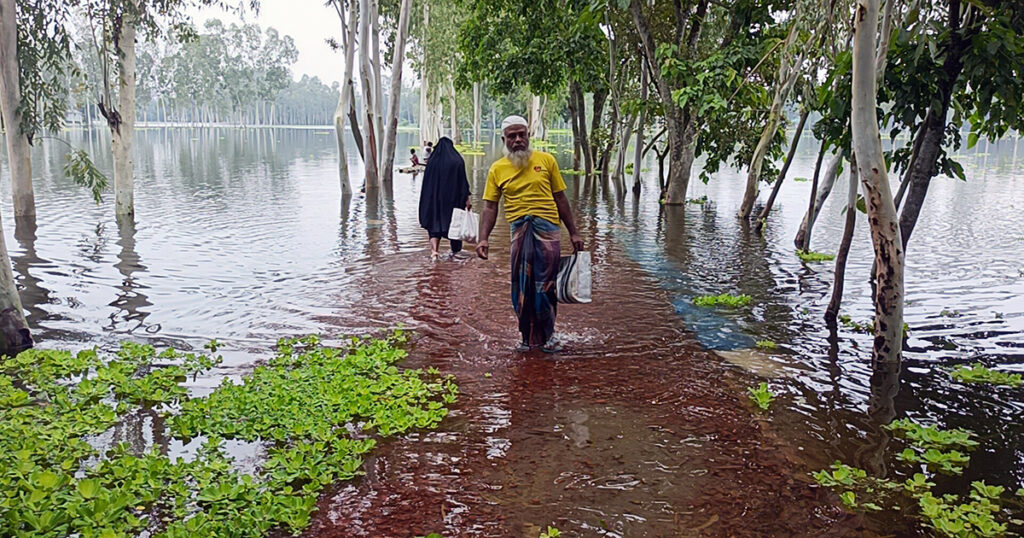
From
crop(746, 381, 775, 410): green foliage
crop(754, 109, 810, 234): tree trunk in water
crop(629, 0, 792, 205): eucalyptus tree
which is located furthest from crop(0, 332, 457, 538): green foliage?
crop(629, 0, 792, 205): eucalyptus tree

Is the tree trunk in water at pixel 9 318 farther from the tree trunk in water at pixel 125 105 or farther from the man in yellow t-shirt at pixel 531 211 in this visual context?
the tree trunk in water at pixel 125 105

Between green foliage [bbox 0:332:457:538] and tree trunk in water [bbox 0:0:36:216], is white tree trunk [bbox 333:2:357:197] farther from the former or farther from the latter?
green foliage [bbox 0:332:457:538]

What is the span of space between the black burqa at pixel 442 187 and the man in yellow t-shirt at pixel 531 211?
4403 mm

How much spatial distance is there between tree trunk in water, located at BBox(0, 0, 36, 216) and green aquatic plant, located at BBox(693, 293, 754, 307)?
1160 centimetres

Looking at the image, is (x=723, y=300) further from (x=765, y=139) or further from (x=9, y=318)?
(x=9, y=318)

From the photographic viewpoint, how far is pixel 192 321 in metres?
7.77

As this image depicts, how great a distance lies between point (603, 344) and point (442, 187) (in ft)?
15.5

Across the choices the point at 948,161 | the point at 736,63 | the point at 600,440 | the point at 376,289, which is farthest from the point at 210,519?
the point at 736,63

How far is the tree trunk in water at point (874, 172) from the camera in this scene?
578 cm

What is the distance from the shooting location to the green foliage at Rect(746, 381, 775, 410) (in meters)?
5.48

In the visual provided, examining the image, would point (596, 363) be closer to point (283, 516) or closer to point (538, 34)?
point (283, 516)

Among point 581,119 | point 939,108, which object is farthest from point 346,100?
point 939,108

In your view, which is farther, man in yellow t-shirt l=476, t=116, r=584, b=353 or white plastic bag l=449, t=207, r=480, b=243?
white plastic bag l=449, t=207, r=480, b=243

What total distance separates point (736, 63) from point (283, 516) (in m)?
13.4
